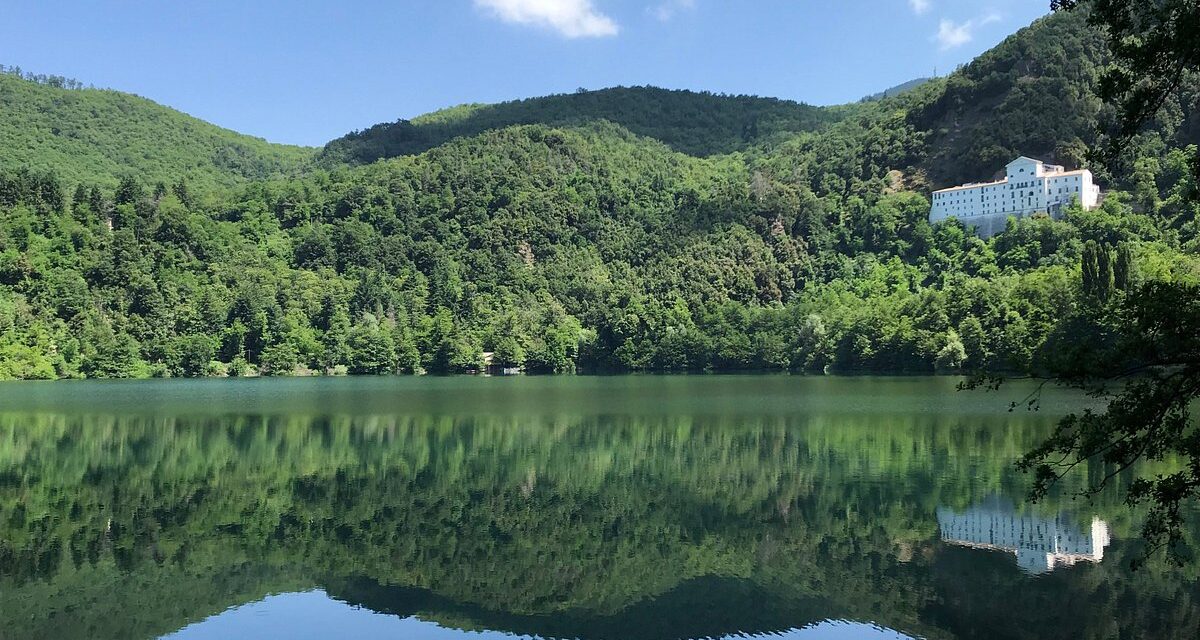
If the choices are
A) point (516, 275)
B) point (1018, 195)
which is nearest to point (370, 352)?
point (516, 275)

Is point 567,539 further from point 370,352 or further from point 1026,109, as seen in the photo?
point 1026,109

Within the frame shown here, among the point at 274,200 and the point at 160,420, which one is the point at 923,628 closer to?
the point at 160,420

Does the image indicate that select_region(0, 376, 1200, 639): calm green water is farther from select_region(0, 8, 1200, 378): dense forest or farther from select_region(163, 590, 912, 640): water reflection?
select_region(0, 8, 1200, 378): dense forest

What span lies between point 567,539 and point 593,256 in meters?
144

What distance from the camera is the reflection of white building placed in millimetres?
20047

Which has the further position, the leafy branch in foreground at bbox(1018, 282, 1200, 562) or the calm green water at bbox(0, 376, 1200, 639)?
the calm green water at bbox(0, 376, 1200, 639)

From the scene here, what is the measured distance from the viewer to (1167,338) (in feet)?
36.8

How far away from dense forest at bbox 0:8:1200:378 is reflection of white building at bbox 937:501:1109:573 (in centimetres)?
5989

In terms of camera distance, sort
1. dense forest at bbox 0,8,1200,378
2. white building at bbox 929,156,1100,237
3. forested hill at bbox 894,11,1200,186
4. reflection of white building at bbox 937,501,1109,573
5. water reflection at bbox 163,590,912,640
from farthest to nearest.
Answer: forested hill at bbox 894,11,1200,186 → white building at bbox 929,156,1100,237 → dense forest at bbox 0,8,1200,378 → reflection of white building at bbox 937,501,1109,573 → water reflection at bbox 163,590,912,640

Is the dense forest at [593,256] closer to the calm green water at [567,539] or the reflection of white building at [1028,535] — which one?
the calm green water at [567,539]

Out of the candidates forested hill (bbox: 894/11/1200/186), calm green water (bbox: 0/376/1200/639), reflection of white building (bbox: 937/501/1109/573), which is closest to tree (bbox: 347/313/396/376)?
forested hill (bbox: 894/11/1200/186)

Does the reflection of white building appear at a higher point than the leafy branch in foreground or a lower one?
lower

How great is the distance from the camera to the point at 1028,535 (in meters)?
22.0

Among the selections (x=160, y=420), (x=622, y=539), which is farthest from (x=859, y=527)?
(x=160, y=420)
